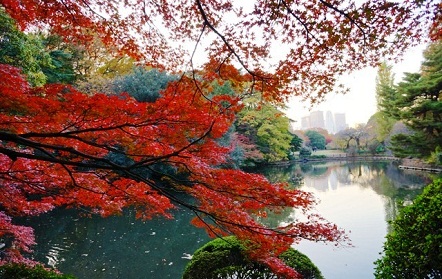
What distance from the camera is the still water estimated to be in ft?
19.9

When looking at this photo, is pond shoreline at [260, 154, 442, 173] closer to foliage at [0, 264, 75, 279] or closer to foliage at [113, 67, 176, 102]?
foliage at [113, 67, 176, 102]

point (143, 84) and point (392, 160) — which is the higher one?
point (143, 84)

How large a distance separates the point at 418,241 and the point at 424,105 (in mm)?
17739

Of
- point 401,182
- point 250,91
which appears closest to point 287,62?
point 250,91

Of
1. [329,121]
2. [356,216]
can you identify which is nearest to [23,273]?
[356,216]

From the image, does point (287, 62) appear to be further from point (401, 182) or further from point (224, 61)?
point (401, 182)

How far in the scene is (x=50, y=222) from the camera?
9.91 meters

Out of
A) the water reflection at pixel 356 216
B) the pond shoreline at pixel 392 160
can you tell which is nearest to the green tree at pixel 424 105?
the pond shoreline at pixel 392 160

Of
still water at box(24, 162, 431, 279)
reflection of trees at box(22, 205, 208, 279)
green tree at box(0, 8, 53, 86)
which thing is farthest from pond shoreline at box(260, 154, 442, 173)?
green tree at box(0, 8, 53, 86)

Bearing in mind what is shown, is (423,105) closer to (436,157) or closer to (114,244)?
(436,157)

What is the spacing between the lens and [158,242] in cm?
795

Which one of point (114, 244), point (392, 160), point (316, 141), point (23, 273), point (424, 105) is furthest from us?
point (316, 141)

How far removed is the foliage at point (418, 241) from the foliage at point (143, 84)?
12.0 meters

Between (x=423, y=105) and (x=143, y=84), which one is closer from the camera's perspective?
(x=143, y=84)
